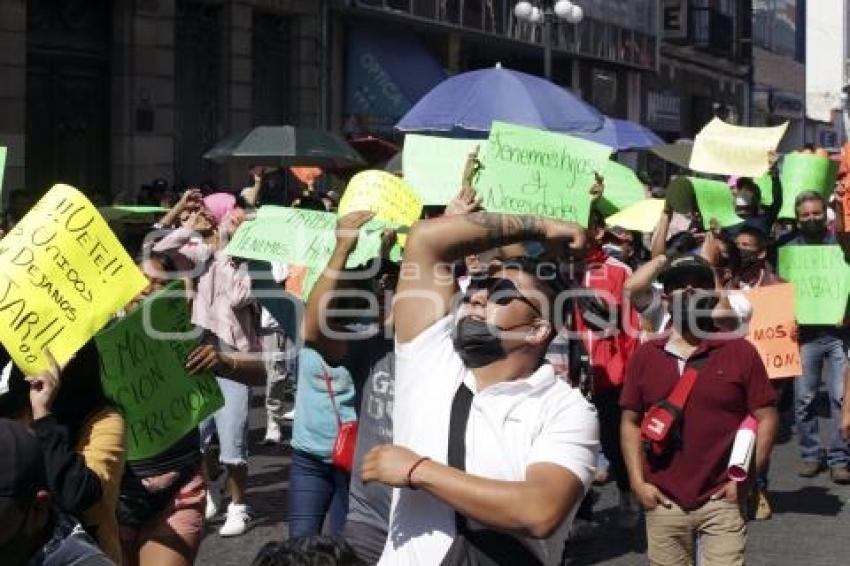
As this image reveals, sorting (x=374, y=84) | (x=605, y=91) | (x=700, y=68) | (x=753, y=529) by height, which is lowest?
(x=753, y=529)

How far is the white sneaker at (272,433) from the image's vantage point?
10797mm

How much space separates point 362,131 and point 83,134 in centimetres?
602

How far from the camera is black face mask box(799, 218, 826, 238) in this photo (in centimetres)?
1022

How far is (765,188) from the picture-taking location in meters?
11.3

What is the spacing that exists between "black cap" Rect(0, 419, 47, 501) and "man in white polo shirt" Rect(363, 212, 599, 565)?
29.2 inches

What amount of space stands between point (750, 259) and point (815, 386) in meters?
1.53

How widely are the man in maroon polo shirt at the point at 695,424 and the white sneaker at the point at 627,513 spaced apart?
267cm

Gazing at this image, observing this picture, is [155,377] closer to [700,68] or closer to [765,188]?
[765,188]

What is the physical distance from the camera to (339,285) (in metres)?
5.14

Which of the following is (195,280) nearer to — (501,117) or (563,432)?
(501,117)

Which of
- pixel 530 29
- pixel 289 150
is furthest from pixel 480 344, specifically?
pixel 530 29

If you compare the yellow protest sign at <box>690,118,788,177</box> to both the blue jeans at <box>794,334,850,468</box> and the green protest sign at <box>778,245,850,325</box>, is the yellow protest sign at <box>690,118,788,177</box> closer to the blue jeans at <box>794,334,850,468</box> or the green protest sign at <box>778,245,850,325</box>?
the green protest sign at <box>778,245,850,325</box>

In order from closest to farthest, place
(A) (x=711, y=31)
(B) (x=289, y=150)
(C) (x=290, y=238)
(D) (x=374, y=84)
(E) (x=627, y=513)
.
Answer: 1. (C) (x=290, y=238)
2. (E) (x=627, y=513)
3. (B) (x=289, y=150)
4. (D) (x=374, y=84)
5. (A) (x=711, y=31)

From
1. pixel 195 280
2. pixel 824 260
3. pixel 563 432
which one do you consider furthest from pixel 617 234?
pixel 563 432
